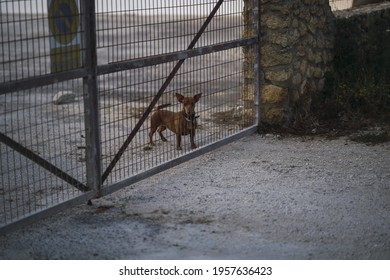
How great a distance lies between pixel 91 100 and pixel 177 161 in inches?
59.1

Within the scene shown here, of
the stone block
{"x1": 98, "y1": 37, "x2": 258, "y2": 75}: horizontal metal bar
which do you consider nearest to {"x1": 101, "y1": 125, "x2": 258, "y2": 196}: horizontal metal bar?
the stone block

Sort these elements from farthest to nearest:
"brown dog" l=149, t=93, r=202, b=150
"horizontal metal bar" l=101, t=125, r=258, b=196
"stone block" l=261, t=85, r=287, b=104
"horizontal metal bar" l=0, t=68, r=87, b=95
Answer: "stone block" l=261, t=85, r=287, b=104
"brown dog" l=149, t=93, r=202, b=150
"horizontal metal bar" l=101, t=125, r=258, b=196
"horizontal metal bar" l=0, t=68, r=87, b=95

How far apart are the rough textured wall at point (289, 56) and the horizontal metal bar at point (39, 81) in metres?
3.24

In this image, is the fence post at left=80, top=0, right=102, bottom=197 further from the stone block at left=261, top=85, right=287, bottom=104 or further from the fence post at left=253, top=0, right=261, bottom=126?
the stone block at left=261, top=85, right=287, bottom=104

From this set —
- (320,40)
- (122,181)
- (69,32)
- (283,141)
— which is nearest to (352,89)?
(320,40)

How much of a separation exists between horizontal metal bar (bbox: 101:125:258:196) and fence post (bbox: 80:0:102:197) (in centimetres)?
19

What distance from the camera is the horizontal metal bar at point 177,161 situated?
5.95 m

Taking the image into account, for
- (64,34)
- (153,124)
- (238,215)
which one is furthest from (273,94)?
(64,34)

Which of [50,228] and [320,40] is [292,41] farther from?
[50,228]

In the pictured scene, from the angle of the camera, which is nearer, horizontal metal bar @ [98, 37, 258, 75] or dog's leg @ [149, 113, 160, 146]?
horizontal metal bar @ [98, 37, 258, 75]

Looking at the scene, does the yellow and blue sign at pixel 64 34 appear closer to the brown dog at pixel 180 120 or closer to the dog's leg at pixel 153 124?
the brown dog at pixel 180 120

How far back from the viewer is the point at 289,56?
8.14 m

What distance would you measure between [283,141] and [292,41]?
1224 millimetres

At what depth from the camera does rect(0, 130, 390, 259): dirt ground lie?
4.80m
